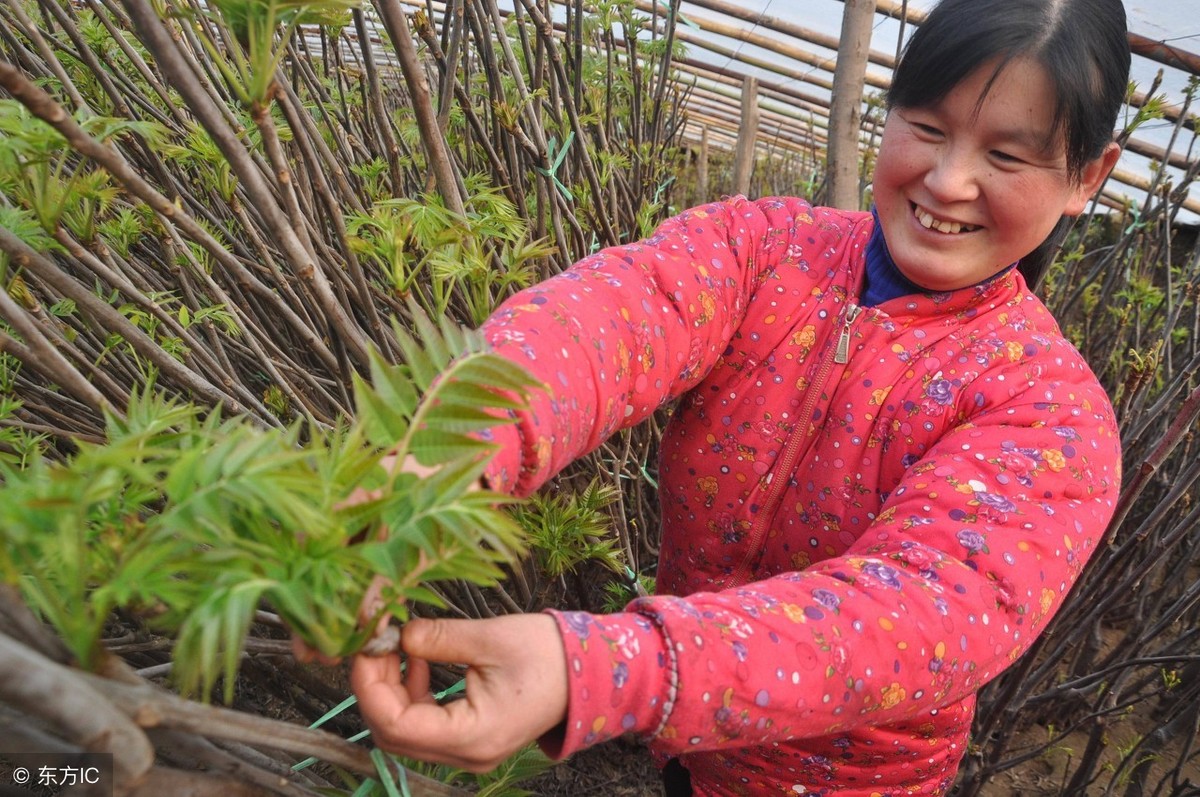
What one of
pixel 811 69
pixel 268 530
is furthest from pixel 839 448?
pixel 811 69

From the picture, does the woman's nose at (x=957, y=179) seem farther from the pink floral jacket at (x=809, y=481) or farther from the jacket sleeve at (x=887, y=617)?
the jacket sleeve at (x=887, y=617)

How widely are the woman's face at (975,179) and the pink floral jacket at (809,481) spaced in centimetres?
7

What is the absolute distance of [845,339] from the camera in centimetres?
112

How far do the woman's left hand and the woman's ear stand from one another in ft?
3.02

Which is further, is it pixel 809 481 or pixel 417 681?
pixel 809 481

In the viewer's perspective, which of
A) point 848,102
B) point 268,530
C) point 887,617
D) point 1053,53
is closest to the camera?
point 268,530

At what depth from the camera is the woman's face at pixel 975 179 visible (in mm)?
963

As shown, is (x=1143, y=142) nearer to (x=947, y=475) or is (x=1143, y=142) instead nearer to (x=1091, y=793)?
(x=1091, y=793)

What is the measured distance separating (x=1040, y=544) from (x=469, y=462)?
0.60 meters

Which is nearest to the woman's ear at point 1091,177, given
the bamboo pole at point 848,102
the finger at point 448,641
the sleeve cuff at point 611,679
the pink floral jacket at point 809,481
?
the pink floral jacket at point 809,481

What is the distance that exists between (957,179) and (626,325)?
0.44m

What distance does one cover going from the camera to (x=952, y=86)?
3.22 ft

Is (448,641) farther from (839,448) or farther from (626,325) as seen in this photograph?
(839,448)

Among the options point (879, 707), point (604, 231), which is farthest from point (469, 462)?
point (604, 231)
